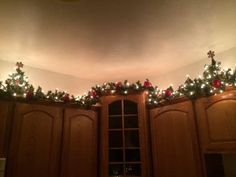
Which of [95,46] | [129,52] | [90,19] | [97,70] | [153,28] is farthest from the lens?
[97,70]

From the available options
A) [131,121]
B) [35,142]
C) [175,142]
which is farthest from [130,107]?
[35,142]

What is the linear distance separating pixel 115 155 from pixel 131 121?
415 millimetres

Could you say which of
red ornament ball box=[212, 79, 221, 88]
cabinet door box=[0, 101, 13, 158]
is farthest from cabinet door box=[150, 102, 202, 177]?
cabinet door box=[0, 101, 13, 158]

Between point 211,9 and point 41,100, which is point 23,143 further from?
point 211,9

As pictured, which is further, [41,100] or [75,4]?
[41,100]

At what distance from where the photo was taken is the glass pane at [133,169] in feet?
7.81

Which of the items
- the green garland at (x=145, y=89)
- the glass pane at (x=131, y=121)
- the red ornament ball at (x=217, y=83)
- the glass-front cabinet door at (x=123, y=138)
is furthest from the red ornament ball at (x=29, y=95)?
the red ornament ball at (x=217, y=83)

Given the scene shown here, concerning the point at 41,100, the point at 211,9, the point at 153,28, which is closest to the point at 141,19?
the point at 153,28

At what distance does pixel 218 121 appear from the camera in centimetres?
194

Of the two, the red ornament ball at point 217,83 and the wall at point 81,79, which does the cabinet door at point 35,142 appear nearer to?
the wall at point 81,79

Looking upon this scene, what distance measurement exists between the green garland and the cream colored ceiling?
0.26 meters

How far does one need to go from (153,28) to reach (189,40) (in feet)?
1.45

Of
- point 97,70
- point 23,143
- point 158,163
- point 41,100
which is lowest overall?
point 158,163

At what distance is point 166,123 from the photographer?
234cm
